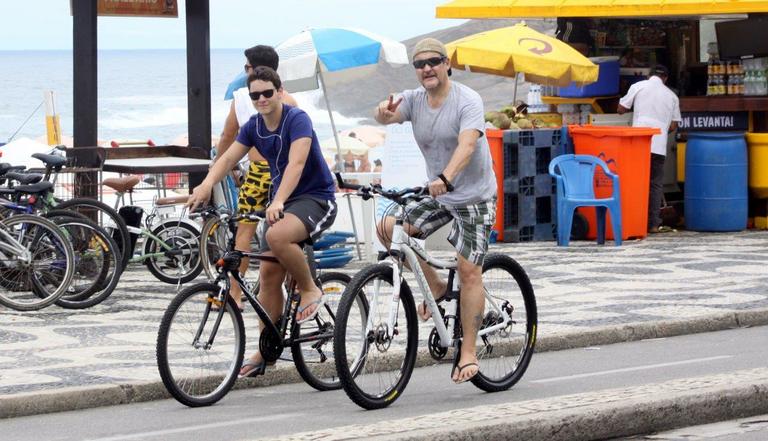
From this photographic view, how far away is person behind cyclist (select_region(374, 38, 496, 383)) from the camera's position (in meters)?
8.54

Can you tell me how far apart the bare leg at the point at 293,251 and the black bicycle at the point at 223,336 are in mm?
60

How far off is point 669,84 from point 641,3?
2.64 meters

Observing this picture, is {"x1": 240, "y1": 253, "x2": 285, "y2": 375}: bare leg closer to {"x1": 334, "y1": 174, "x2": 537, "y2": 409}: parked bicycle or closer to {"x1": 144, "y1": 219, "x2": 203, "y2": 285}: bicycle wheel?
{"x1": 334, "y1": 174, "x2": 537, "y2": 409}: parked bicycle

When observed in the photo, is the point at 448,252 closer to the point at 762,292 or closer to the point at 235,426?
the point at 762,292

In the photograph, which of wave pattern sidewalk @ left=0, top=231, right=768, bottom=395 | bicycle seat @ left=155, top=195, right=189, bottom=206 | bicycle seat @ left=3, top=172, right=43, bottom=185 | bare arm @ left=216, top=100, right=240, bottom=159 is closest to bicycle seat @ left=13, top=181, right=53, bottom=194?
bicycle seat @ left=3, top=172, right=43, bottom=185

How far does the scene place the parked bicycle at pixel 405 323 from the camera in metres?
8.16

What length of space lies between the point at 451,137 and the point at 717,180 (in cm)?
1019

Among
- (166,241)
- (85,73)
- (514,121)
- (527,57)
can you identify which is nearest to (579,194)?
(514,121)

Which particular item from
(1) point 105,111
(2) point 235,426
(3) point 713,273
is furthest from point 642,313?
(1) point 105,111

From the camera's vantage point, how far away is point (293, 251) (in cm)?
866

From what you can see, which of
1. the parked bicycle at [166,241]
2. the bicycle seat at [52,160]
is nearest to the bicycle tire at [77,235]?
the bicycle seat at [52,160]

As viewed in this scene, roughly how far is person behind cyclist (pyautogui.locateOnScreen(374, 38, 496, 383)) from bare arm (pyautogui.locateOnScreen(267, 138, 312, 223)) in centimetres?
46

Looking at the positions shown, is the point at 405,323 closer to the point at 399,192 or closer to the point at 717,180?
the point at 399,192

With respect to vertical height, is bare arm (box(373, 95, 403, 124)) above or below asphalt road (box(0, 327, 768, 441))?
above
